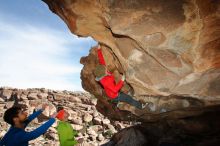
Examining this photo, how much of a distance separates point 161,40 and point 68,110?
24.2 metres

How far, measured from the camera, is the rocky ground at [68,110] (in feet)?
78.0

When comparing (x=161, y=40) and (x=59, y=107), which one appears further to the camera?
(x=59, y=107)

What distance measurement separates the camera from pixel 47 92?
34.0 metres

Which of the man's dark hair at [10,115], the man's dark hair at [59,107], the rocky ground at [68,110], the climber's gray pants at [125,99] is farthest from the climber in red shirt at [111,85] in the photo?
the man's dark hair at [59,107]

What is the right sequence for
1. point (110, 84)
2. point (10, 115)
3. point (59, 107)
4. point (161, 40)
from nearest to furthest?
point (10, 115), point (161, 40), point (110, 84), point (59, 107)

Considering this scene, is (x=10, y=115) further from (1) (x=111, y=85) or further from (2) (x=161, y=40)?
(2) (x=161, y=40)

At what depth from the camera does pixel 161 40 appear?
6605 mm

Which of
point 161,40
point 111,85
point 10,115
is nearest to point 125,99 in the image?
point 111,85

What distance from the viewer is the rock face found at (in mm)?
6078

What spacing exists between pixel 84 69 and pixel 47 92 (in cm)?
2346

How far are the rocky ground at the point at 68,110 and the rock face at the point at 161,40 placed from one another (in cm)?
1562

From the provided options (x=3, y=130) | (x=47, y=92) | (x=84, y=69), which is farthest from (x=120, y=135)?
(x=47, y=92)

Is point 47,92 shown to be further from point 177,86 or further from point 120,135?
point 177,86

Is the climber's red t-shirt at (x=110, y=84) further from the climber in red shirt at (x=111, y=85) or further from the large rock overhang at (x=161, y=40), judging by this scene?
the large rock overhang at (x=161, y=40)
